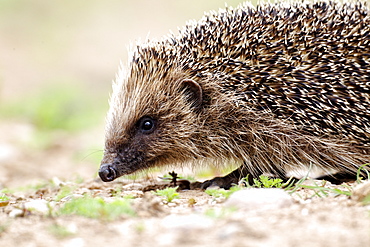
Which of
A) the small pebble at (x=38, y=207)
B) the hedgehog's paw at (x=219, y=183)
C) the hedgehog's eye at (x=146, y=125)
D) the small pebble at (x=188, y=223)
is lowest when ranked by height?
the small pebble at (x=188, y=223)

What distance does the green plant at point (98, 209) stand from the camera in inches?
151

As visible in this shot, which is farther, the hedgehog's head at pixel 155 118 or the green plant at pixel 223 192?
the hedgehog's head at pixel 155 118

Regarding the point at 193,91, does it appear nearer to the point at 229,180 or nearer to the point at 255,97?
A: the point at 255,97

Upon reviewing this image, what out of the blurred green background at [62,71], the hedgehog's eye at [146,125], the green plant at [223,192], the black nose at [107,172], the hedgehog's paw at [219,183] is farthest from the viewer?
the blurred green background at [62,71]

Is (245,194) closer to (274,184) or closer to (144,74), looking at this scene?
(274,184)

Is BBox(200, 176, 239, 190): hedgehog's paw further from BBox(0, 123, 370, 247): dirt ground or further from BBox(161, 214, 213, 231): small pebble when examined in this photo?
BBox(161, 214, 213, 231): small pebble

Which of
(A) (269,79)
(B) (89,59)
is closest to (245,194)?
(A) (269,79)

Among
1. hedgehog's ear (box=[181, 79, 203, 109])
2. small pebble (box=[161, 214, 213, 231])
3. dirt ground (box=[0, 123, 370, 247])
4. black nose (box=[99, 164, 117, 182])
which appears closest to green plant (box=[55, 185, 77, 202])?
dirt ground (box=[0, 123, 370, 247])

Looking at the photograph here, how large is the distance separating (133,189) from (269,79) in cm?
187

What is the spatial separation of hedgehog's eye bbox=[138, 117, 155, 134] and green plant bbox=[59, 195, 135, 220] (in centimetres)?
179

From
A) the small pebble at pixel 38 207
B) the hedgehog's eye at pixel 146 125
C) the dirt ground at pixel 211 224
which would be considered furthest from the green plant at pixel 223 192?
the small pebble at pixel 38 207

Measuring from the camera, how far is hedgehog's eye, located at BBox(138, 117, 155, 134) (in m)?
5.88

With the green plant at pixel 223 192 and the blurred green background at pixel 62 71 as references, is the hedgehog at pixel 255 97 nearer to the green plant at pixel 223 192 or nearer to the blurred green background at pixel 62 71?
the blurred green background at pixel 62 71

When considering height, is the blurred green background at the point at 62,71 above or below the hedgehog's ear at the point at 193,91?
above
